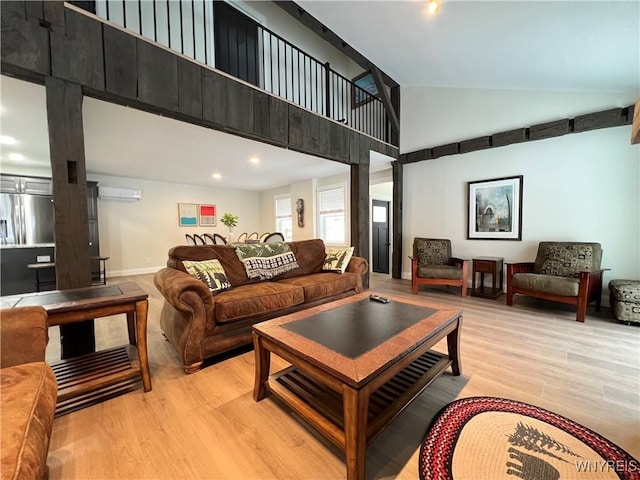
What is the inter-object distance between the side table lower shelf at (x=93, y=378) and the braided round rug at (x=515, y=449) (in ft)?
6.01

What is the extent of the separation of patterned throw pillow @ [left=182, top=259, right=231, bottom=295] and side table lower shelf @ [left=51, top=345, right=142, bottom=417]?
2.37 feet

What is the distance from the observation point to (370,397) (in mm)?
1466

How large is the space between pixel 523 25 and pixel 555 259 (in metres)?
2.76

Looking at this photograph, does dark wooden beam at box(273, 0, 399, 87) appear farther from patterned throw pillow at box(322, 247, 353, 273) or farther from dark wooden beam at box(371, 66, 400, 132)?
patterned throw pillow at box(322, 247, 353, 273)

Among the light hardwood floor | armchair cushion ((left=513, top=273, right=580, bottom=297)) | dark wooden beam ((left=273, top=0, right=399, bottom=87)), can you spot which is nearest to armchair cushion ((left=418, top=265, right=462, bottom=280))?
armchair cushion ((left=513, top=273, right=580, bottom=297))

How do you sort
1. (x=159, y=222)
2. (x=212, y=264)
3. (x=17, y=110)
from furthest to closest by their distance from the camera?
(x=159, y=222), (x=17, y=110), (x=212, y=264)

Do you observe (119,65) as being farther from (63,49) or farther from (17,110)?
(17,110)

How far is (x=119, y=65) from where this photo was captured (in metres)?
2.10

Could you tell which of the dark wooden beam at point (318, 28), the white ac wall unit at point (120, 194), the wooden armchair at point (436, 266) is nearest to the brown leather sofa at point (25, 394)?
the dark wooden beam at point (318, 28)

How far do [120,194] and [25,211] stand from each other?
1.54 meters

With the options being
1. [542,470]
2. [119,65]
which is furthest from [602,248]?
[119,65]

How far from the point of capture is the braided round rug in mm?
1109

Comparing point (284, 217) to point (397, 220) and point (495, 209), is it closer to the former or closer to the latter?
point (397, 220)

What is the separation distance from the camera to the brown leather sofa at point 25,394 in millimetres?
738
